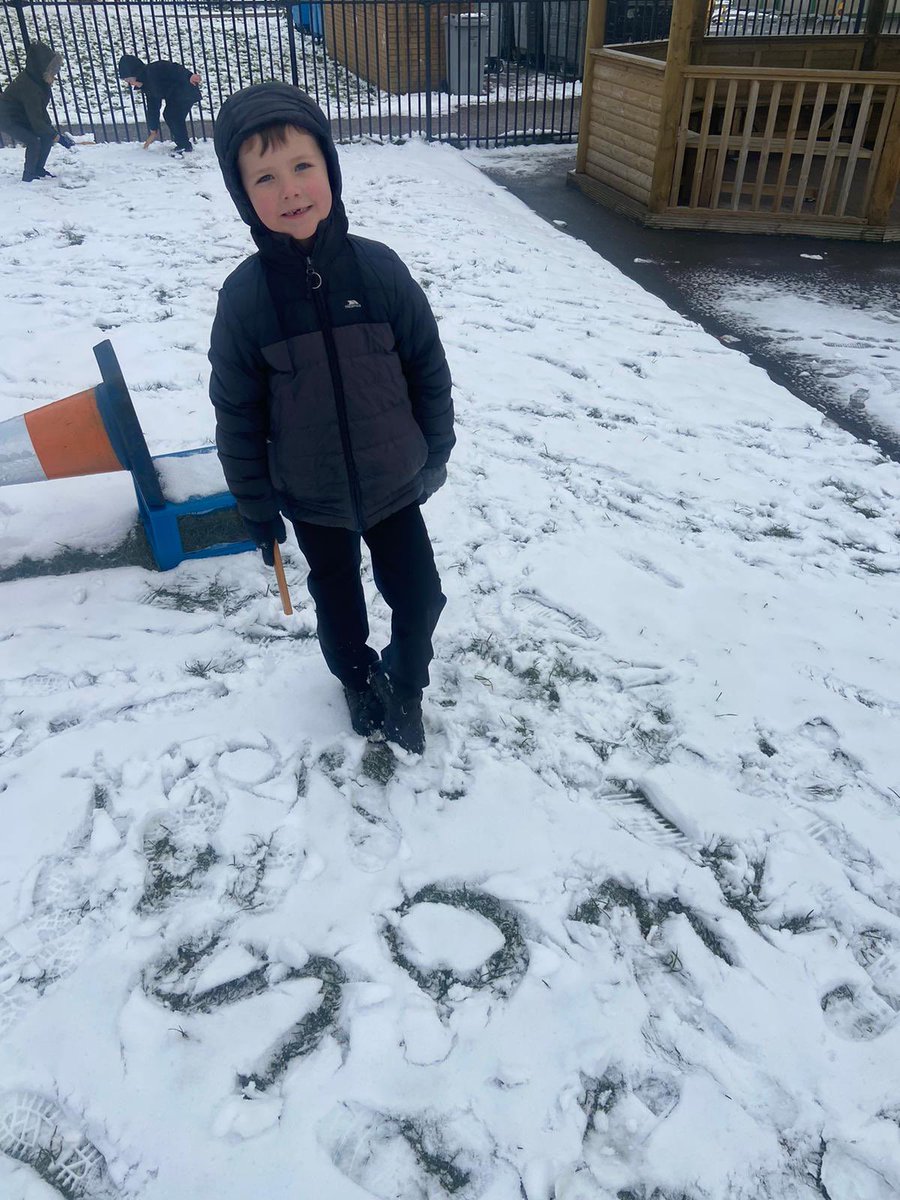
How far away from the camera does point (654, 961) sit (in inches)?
78.8

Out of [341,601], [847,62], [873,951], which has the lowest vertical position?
[873,951]

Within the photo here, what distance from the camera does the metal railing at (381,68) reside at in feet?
38.1

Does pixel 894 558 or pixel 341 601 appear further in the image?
pixel 894 558

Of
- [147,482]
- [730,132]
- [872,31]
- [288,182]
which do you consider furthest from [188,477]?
[872,31]

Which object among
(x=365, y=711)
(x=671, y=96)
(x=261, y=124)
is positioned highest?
(x=261, y=124)

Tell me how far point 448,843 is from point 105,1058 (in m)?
0.93

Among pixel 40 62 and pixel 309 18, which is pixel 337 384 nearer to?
pixel 40 62

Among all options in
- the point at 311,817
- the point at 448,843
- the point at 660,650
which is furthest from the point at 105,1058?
the point at 660,650

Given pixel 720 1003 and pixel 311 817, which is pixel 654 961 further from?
pixel 311 817

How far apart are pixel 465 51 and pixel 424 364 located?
1478 centimetres

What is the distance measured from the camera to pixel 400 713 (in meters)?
2.48

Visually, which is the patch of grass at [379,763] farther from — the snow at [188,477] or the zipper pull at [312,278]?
the zipper pull at [312,278]

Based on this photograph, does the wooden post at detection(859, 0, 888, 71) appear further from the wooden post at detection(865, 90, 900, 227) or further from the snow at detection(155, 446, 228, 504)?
the snow at detection(155, 446, 228, 504)

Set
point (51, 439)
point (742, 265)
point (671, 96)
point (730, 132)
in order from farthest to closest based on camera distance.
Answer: point (730, 132), point (671, 96), point (742, 265), point (51, 439)
